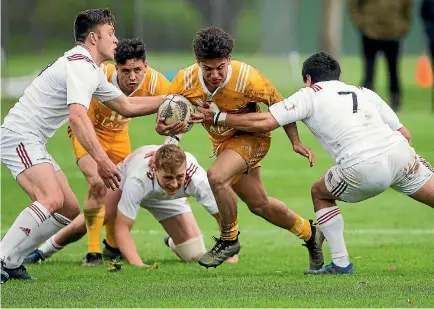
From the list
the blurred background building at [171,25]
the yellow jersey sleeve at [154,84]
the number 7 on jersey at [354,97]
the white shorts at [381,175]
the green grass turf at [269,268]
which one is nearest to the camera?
the green grass turf at [269,268]

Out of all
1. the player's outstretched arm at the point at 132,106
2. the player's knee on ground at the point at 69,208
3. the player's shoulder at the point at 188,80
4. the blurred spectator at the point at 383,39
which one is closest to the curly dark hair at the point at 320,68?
the player's shoulder at the point at 188,80

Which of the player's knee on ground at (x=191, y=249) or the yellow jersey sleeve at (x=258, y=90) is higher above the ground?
the yellow jersey sleeve at (x=258, y=90)

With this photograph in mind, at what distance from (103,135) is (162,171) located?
5.69ft

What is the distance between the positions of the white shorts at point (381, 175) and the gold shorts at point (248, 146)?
759mm

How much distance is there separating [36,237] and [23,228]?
24 cm

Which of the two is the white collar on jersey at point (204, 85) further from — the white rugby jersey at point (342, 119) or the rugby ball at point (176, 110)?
the white rugby jersey at point (342, 119)

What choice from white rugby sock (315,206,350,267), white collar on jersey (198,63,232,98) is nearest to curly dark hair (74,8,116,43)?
white collar on jersey (198,63,232,98)

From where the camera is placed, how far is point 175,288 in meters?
8.52

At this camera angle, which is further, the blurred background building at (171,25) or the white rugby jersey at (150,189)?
the blurred background building at (171,25)

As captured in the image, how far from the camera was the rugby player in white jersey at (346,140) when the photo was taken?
8898 mm

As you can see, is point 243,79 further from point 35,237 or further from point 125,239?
point 35,237

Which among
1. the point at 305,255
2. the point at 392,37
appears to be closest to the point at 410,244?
the point at 305,255

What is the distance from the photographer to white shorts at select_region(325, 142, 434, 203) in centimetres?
886

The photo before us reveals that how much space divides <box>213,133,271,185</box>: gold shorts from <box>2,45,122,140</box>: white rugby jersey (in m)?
1.07
